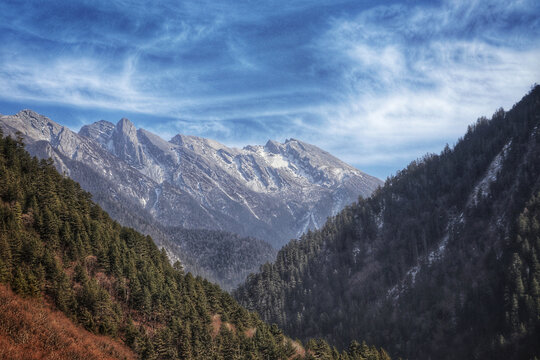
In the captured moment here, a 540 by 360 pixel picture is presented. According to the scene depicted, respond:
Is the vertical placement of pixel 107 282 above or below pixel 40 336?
above

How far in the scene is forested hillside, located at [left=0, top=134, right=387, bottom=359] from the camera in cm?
5634

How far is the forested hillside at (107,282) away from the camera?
56.3m

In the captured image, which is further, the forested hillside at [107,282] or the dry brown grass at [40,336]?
the forested hillside at [107,282]

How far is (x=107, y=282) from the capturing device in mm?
70812

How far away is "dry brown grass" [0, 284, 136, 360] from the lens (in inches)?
1340

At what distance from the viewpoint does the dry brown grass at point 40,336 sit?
112 ft

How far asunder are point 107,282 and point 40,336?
34283 mm

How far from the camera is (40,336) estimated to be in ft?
124

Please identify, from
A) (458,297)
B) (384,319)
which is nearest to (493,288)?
(458,297)

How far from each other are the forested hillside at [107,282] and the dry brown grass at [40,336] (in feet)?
5.87

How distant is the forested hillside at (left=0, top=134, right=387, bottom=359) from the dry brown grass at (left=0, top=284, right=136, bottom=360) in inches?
70.4

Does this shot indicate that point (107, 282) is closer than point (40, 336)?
No

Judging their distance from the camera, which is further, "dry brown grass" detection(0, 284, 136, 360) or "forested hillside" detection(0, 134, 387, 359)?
"forested hillside" detection(0, 134, 387, 359)

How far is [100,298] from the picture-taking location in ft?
200
